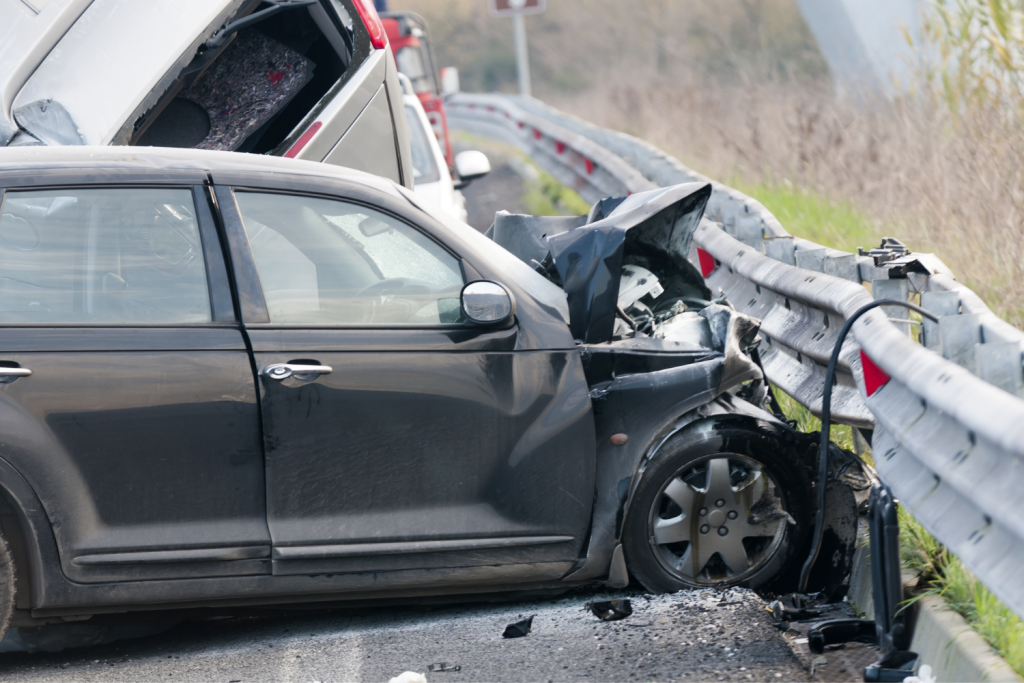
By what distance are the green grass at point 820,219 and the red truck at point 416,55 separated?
742 centimetres

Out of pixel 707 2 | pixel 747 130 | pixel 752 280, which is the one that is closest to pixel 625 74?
pixel 707 2

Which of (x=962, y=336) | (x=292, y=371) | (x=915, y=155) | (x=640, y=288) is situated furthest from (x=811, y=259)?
(x=915, y=155)

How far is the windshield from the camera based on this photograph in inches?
376

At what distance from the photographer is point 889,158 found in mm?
9398

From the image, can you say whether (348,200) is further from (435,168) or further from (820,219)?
(435,168)

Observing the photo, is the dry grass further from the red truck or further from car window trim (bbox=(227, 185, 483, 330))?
Answer: the red truck

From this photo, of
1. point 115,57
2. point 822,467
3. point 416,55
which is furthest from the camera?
point 416,55

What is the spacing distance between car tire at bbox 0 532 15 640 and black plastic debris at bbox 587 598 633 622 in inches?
80.0

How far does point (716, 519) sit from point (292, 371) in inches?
65.9

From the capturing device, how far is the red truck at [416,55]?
1637 centimetres

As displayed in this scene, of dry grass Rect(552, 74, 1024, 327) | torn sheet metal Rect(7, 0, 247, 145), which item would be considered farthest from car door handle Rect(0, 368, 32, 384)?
dry grass Rect(552, 74, 1024, 327)

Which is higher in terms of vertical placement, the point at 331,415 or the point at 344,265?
the point at 344,265

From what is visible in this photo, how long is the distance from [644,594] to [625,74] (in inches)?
938

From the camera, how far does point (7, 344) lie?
360cm
